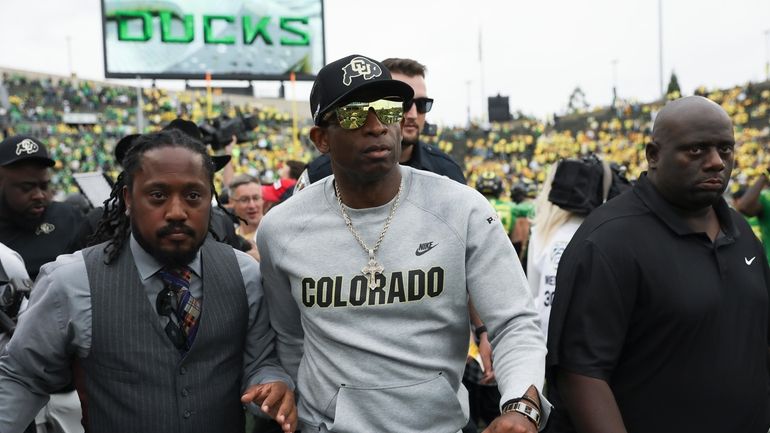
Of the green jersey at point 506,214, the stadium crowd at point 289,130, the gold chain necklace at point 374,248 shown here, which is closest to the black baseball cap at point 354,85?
the gold chain necklace at point 374,248

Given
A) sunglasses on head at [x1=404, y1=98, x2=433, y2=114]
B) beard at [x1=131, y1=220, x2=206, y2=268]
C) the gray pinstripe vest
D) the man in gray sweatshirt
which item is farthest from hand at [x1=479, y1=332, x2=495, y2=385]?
beard at [x1=131, y1=220, x2=206, y2=268]

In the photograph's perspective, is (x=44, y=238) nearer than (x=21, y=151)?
No

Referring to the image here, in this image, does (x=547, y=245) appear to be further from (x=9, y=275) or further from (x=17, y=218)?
(x=17, y=218)

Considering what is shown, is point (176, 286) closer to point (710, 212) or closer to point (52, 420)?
point (52, 420)

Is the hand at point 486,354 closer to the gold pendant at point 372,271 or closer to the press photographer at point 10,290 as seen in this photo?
the gold pendant at point 372,271

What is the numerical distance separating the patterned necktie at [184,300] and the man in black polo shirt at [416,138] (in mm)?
1230

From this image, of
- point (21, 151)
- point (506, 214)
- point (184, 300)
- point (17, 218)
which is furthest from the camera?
point (506, 214)

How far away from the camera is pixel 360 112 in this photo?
2.30 m

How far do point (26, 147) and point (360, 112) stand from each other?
111 inches

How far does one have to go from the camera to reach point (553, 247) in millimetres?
4516

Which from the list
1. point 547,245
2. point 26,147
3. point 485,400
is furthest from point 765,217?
point 26,147

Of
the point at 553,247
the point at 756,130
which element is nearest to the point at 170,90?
the point at 756,130

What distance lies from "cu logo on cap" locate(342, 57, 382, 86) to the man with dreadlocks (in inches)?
20.7

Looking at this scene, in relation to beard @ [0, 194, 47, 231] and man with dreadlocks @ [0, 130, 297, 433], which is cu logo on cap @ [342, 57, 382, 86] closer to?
man with dreadlocks @ [0, 130, 297, 433]
